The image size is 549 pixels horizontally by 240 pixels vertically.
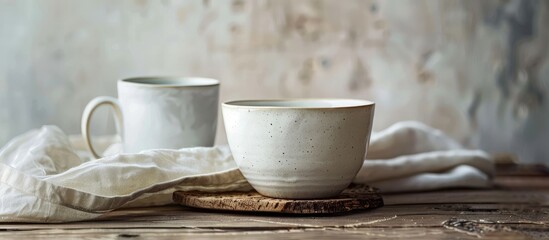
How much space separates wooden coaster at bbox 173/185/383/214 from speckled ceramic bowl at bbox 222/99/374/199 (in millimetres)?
16

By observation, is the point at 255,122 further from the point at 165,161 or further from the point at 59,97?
the point at 59,97

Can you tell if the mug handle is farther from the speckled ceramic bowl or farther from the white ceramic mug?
the speckled ceramic bowl

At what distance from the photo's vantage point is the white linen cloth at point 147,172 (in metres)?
0.81

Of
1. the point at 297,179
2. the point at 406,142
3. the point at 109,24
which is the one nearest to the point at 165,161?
the point at 297,179

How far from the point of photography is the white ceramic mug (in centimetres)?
→ 98


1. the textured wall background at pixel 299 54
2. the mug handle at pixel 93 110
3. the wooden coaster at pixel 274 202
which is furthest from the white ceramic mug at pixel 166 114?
the textured wall background at pixel 299 54

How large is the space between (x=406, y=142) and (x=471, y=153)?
88 millimetres

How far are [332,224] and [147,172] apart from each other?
214 millimetres

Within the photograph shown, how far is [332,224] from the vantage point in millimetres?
808

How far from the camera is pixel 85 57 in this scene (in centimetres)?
141

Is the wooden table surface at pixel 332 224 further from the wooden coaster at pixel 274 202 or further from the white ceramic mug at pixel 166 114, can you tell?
the white ceramic mug at pixel 166 114

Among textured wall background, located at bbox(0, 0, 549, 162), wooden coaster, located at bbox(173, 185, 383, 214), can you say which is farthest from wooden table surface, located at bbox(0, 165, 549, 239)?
textured wall background, located at bbox(0, 0, 549, 162)

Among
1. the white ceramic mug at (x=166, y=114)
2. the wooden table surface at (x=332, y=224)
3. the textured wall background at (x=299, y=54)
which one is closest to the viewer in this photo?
the wooden table surface at (x=332, y=224)

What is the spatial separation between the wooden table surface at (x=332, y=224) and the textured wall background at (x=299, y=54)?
1.60 ft
